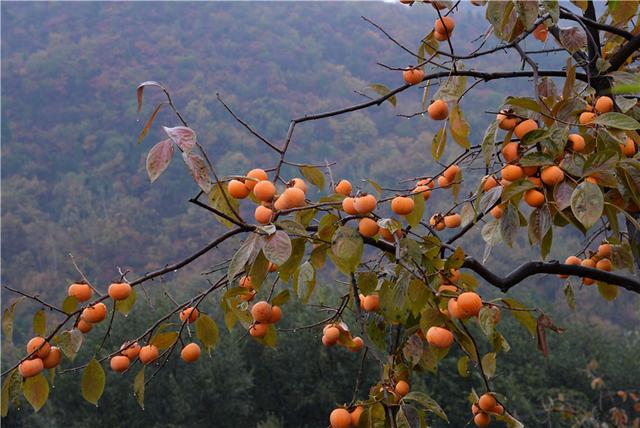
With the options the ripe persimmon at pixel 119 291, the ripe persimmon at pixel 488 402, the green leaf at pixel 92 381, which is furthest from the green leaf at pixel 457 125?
the green leaf at pixel 92 381

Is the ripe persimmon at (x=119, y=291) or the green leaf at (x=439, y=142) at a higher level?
the green leaf at (x=439, y=142)

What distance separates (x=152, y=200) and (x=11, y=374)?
2425cm

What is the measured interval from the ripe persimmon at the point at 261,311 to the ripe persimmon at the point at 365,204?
10.0 inches

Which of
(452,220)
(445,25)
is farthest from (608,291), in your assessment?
(445,25)

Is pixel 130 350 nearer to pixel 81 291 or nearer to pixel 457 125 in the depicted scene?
pixel 81 291

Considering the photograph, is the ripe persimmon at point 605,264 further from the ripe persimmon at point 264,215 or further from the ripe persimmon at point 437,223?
the ripe persimmon at point 264,215

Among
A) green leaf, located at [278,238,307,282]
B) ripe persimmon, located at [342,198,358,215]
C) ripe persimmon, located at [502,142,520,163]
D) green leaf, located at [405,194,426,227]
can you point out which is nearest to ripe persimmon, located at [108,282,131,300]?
green leaf, located at [278,238,307,282]

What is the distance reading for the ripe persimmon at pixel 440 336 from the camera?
0.89 metres

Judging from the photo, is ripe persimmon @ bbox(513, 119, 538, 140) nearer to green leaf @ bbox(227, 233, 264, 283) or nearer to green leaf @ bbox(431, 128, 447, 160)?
green leaf @ bbox(431, 128, 447, 160)

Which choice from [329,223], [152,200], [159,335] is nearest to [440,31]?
[329,223]

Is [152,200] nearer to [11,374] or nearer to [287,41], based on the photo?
[287,41]

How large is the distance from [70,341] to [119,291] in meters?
0.09

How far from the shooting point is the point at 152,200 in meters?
24.5

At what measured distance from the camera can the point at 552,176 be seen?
805mm
